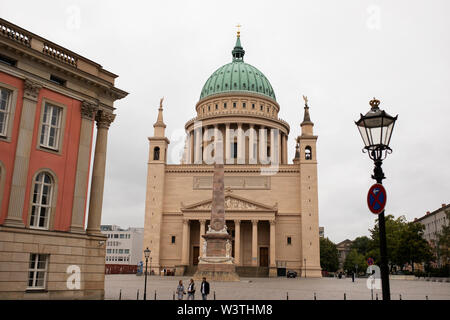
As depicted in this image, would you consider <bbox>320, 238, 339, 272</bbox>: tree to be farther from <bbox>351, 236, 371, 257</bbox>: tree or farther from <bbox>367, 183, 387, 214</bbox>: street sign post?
<bbox>367, 183, 387, 214</bbox>: street sign post

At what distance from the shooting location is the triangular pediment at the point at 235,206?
75438mm

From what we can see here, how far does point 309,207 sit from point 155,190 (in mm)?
28750

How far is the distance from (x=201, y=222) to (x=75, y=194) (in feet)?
163

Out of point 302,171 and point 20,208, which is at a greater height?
point 302,171

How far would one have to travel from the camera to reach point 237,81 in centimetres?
10481

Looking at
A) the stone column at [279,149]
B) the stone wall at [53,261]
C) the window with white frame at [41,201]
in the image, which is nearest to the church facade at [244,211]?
the stone column at [279,149]

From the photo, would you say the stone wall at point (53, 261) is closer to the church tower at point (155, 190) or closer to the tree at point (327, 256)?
the church tower at point (155, 190)

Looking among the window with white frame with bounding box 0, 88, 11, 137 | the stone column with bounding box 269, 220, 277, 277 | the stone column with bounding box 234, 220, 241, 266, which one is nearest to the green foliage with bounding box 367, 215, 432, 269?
the stone column with bounding box 269, 220, 277, 277

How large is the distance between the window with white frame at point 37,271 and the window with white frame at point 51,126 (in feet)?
21.0

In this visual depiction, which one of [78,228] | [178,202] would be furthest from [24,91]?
[178,202]

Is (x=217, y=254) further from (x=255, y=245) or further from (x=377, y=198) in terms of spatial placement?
(x=377, y=198)

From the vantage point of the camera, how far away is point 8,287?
2167cm
